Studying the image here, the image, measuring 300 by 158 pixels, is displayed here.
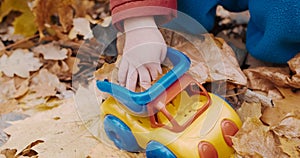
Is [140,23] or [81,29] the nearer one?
[140,23]

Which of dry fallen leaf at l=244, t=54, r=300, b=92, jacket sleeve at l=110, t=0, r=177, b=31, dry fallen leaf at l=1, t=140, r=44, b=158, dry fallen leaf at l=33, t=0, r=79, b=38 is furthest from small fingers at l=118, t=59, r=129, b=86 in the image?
dry fallen leaf at l=33, t=0, r=79, b=38

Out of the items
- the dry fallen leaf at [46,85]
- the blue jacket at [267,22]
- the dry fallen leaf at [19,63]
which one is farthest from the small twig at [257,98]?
the dry fallen leaf at [19,63]

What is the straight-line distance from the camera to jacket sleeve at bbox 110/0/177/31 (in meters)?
1.15

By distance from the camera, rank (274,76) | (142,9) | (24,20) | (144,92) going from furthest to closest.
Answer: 1. (24,20)
2. (274,76)
3. (142,9)
4. (144,92)

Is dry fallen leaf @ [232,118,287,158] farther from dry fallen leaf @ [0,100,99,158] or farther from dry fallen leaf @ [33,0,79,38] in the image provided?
dry fallen leaf @ [33,0,79,38]

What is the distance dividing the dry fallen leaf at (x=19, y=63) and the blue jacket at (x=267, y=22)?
48cm

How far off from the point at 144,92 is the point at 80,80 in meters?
0.44

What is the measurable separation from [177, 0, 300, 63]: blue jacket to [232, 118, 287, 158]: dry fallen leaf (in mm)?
249

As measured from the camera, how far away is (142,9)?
3.77 feet

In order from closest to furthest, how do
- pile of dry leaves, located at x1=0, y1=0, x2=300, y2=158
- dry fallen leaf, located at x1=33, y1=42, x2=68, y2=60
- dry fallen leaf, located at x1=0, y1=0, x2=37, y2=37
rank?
pile of dry leaves, located at x1=0, y1=0, x2=300, y2=158, dry fallen leaf, located at x1=33, y1=42, x2=68, y2=60, dry fallen leaf, located at x1=0, y1=0, x2=37, y2=37

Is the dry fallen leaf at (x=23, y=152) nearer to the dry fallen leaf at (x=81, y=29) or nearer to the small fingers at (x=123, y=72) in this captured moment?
the small fingers at (x=123, y=72)

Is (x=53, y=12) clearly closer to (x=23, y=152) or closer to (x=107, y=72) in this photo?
(x=107, y=72)

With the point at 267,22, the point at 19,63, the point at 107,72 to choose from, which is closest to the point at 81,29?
the point at 19,63

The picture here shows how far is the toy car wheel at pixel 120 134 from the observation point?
1111 mm
